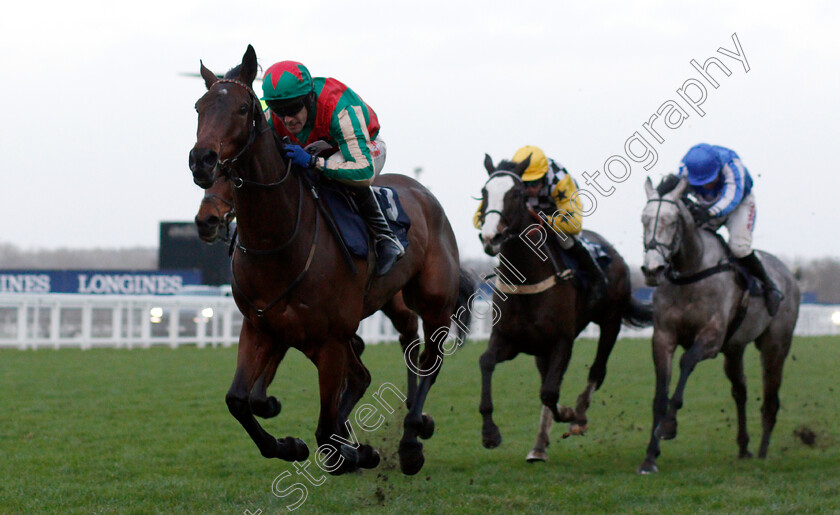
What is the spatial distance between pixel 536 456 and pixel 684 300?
5.11 feet

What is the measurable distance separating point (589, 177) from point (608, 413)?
344cm

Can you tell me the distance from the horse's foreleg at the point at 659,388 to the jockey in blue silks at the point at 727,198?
964 millimetres

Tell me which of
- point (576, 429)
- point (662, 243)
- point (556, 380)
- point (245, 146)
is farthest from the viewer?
point (576, 429)

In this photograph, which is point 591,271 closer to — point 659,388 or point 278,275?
point 659,388

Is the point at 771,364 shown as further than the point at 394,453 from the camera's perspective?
Yes

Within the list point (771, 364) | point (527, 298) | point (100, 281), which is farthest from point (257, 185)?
point (100, 281)

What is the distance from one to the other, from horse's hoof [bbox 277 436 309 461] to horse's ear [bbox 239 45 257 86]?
61.9 inches

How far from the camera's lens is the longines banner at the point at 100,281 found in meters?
20.8

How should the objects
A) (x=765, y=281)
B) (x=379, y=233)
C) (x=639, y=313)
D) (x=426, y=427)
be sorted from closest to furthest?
(x=379, y=233), (x=426, y=427), (x=765, y=281), (x=639, y=313)

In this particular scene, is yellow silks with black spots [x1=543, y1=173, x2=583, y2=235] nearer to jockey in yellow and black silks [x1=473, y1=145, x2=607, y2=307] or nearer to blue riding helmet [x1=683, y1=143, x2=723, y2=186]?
jockey in yellow and black silks [x1=473, y1=145, x2=607, y2=307]

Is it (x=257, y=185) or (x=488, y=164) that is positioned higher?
(x=488, y=164)

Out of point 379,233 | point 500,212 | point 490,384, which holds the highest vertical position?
point 500,212

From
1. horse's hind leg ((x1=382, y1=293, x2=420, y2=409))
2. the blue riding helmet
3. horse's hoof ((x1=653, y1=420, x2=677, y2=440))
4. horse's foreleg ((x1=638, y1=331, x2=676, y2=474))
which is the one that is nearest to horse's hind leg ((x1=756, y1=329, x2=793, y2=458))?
horse's foreleg ((x1=638, y1=331, x2=676, y2=474))

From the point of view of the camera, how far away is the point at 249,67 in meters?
3.77
